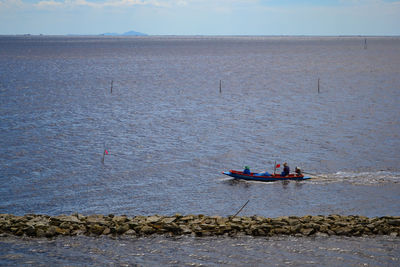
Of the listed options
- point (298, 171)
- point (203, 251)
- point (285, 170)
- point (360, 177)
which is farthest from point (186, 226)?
point (360, 177)

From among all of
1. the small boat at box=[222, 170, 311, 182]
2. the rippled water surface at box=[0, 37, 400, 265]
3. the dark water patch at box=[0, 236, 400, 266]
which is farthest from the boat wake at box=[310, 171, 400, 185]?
the dark water patch at box=[0, 236, 400, 266]

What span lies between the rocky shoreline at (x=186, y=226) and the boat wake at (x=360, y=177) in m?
12.1

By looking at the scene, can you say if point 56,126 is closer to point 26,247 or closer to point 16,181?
point 16,181

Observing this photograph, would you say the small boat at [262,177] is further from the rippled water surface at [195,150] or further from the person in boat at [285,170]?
the rippled water surface at [195,150]

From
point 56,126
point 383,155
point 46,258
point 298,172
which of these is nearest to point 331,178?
point 298,172

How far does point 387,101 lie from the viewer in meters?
86.8

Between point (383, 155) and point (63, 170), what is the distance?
3124cm

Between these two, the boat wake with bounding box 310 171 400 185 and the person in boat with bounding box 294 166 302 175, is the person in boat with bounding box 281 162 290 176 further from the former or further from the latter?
the boat wake with bounding box 310 171 400 185

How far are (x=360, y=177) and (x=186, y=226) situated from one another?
2021 cm

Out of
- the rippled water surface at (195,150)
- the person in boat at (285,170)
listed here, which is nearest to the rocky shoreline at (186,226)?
the rippled water surface at (195,150)

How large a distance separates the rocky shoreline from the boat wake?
12.1 meters

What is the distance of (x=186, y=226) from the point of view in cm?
2970

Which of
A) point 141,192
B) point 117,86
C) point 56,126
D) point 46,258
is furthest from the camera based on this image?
point 117,86

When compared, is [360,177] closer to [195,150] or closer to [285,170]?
[285,170]
